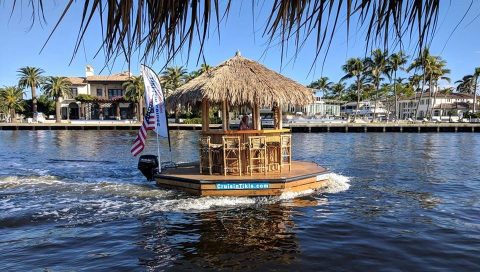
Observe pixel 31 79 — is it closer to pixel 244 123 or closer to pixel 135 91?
pixel 135 91

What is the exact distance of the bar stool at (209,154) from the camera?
43.3 ft

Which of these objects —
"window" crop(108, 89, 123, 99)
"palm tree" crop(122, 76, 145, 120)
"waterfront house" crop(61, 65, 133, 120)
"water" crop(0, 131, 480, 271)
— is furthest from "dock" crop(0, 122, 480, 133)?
"water" crop(0, 131, 480, 271)

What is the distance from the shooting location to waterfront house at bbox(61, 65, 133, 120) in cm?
8025

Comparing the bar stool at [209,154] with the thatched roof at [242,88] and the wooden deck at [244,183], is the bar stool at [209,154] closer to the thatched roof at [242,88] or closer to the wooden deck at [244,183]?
the wooden deck at [244,183]

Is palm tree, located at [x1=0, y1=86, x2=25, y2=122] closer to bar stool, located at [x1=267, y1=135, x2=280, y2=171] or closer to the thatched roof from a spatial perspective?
the thatched roof

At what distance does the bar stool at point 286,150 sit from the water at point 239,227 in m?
1.47

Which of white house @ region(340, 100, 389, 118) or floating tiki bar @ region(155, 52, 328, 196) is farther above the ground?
white house @ region(340, 100, 389, 118)

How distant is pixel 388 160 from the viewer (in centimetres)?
2417

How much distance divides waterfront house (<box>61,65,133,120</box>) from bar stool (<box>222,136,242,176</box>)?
69.3 m

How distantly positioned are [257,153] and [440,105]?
106m

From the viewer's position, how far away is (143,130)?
14.0 metres

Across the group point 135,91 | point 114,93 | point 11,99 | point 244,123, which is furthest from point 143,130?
point 11,99

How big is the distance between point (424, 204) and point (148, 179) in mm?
9365

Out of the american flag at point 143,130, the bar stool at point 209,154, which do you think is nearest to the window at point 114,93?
the american flag at point 143,130
